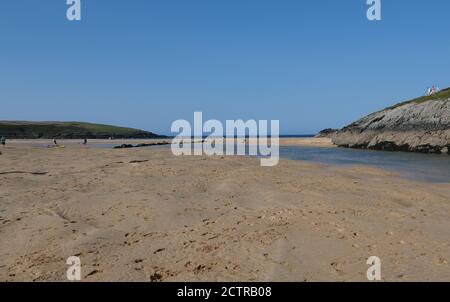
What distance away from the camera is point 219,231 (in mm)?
8922

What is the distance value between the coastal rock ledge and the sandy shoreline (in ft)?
105

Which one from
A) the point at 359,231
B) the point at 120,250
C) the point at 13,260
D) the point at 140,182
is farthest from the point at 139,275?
the point at 140,182

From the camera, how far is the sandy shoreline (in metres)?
6.68

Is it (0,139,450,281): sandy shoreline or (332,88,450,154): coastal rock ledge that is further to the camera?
(332,88,450,154): coastal rock ledge

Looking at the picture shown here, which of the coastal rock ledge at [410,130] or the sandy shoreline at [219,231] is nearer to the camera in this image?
the sandy shoreline at [219,231]

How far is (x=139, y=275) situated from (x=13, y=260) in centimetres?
246

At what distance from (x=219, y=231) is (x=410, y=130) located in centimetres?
4695

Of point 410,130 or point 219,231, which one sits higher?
point 410,130

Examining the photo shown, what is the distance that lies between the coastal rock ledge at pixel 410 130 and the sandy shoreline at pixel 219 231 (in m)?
32.1

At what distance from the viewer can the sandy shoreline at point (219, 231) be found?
6.68 metres

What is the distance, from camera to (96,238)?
8266mm

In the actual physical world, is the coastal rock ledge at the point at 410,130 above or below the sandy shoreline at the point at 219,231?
Result: above

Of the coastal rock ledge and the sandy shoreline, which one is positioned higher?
the coastal rock ledge

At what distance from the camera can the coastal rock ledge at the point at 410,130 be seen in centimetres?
4378
